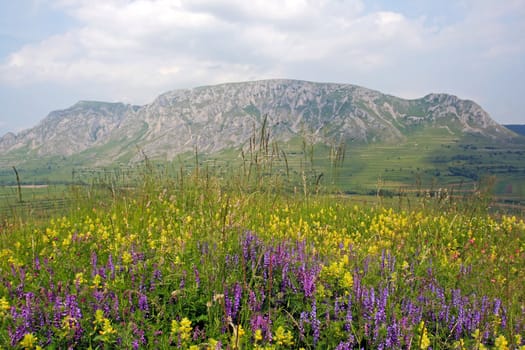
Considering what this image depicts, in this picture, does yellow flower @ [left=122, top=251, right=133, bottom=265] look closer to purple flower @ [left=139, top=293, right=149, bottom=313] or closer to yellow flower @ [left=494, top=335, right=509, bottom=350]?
purple flower @ [left=139, top=293, right=149, bottom=313]

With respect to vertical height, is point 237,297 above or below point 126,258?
below

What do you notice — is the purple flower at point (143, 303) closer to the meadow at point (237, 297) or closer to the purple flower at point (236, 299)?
the meadow at point (237, 297)

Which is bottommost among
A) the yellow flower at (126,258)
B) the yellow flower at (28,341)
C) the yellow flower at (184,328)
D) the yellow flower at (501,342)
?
the yellow flower at (501,342)

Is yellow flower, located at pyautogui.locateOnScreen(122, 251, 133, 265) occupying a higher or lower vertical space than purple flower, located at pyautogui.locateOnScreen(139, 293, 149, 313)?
higher

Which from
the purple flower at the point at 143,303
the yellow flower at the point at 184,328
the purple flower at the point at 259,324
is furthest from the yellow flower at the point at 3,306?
the purple flower at the point at 259,324

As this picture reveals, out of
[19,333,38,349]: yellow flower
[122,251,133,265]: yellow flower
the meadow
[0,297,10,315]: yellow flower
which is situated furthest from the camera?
[122,251,133,265]: yellow flower

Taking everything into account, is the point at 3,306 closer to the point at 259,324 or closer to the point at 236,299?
the point at 236,299

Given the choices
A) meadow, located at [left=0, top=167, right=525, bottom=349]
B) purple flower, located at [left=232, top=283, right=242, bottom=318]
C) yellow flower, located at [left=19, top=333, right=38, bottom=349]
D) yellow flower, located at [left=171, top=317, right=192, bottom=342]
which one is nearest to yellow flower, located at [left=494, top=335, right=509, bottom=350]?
meadow, located at [left=0, top=167, right=525, bottom=349]

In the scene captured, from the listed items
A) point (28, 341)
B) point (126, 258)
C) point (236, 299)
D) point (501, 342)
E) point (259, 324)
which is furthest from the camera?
point (126, 258)

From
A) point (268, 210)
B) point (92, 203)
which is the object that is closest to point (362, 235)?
point (268, 210)

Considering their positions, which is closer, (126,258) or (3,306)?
(3,306)

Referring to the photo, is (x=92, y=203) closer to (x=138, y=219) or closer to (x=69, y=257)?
(x=138, y=219)

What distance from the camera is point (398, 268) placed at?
16.1 ft

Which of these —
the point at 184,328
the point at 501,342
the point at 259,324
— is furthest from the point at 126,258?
the point at 501,342
